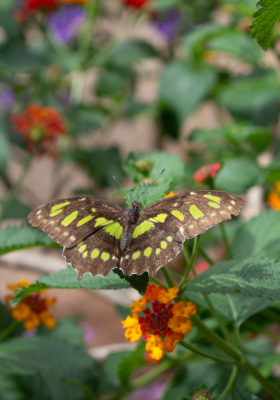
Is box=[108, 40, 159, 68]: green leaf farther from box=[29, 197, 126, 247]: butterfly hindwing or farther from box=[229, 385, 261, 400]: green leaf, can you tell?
box=[229, 385, 261, 400]: green leaf

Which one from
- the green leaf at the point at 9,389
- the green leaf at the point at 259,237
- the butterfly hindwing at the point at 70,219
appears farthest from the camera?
the green leaf at the point at 9,389

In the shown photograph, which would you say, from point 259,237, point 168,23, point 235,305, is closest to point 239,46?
point 168,23

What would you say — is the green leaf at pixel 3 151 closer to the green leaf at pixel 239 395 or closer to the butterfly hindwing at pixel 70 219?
the butterfly hindwing at pixel 70 219

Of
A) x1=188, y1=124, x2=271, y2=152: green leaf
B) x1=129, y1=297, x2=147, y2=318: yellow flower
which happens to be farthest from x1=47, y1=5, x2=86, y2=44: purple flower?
x1=129, y1=297, x2=147, y2=318: yellow flower

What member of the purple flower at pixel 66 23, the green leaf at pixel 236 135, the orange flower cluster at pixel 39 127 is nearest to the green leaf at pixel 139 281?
the green leaf at pixel 236 135

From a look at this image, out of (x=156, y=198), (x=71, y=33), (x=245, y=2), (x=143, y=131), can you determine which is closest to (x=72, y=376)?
(x=156, y=198)

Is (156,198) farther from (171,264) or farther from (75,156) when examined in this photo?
(171,264)

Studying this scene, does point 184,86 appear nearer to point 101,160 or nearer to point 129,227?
point 101,160
